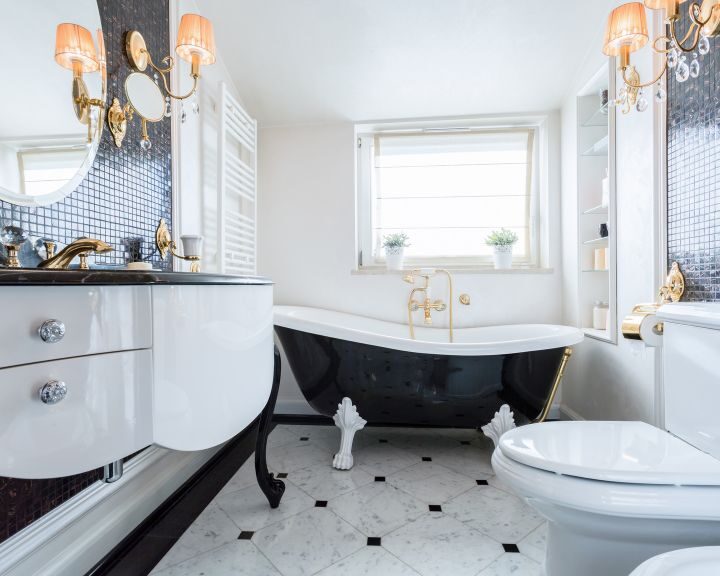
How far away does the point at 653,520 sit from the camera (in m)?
0.91

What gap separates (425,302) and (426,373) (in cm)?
76

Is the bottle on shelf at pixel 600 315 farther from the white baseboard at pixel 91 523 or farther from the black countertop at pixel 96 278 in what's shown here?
the white baseboard at pixel 91 523

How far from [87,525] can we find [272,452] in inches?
37.9

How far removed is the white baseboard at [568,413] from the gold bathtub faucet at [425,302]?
0.84 m

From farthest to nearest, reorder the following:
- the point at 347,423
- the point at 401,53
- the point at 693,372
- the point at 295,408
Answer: the point at 295,408 → the point at 401,53 → the point at 347,423 → the point at 693,372

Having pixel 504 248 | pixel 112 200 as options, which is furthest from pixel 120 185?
pixel 504 248

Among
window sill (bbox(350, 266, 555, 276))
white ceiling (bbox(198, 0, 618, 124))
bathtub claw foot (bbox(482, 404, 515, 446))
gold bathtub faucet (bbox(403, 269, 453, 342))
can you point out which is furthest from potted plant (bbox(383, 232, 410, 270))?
bathtub claw foot (bbox(482, 404, 515, 446))

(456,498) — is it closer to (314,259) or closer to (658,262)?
(658,262)

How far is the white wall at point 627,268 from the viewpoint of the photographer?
1780 mm

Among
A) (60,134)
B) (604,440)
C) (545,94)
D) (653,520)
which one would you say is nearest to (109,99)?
(60,134)

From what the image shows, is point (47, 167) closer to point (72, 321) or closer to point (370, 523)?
point (72, 321)

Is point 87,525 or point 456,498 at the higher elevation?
point 87,525

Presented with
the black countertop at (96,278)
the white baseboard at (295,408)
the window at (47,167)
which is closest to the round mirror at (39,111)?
the window at (47,167)

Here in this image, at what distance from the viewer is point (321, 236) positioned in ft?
9.41
